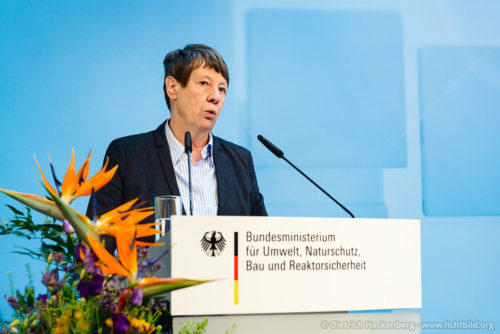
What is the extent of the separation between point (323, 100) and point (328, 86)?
9cm

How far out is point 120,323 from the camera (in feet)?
2.61

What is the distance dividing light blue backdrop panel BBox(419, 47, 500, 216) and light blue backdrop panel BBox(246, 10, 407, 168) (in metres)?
0.17

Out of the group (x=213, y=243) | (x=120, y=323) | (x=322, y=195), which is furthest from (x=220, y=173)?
(x=120, y=323)

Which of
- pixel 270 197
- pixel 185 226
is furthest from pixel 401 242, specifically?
pixel 270 197

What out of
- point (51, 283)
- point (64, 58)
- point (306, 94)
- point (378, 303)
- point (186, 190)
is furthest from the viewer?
point (306, 94)

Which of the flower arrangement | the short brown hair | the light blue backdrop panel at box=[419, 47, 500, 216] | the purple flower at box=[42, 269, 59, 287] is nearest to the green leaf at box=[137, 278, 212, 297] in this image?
the flower arrangement

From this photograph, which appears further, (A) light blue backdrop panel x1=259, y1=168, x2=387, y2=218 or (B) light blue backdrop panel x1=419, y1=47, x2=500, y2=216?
(B) light blue backdrop panel x1=419, y1=47, x2=500, y2=216

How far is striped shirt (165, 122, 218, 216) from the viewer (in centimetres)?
234

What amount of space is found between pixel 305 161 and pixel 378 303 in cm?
198

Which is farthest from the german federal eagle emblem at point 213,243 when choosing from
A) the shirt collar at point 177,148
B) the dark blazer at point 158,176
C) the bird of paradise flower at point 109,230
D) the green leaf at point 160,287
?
the shirt collar at point 177,148

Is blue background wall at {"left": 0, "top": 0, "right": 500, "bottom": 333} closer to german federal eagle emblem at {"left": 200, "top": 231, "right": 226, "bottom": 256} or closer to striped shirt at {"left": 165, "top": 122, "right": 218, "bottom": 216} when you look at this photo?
striped shirt at {"left": 165, "top": 122, "right": 218, "bottom": 216}

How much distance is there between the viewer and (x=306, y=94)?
318cm

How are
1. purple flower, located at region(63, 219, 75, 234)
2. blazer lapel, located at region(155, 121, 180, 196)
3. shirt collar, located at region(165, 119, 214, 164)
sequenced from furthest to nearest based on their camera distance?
shirt collar, located at region(165, 119, 214, 164), blazer lapel, located at region(155, 121, 180, 196), purple flower, located at region(63, 219, 75, 234)

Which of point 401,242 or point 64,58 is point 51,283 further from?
point 64,58
